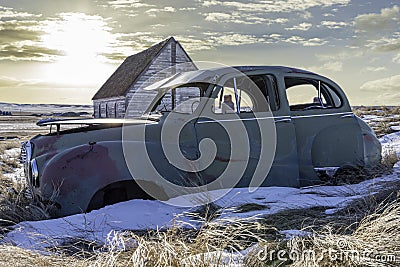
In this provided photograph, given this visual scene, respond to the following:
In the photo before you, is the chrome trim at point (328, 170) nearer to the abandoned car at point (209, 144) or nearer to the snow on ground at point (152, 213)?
the abandoned car at point (209, 144)

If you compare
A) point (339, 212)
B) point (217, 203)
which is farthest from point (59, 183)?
point (339, 212)

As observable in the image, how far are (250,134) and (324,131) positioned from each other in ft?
4.00

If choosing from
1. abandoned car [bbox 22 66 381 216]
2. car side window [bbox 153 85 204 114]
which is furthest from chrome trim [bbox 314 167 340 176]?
car side window [bbox 153 85 204 114]

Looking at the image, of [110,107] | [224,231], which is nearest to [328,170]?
[224,231]

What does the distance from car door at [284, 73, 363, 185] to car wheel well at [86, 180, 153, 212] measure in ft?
7.25

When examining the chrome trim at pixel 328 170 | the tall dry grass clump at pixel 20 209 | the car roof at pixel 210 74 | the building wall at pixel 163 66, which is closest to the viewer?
the tall dry grass clump at pixel 20 209

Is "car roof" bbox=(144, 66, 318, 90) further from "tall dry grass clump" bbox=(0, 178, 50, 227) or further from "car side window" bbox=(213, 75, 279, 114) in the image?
"tall dry grass clump" bbox=(0, 178, 50, 227)

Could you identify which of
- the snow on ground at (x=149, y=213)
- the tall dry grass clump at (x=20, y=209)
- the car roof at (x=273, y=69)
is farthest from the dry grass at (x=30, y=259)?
the car roof at (x=273, y=69)

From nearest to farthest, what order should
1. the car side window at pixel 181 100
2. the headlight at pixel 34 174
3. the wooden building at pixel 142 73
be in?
the headlight at pixel 34 174
the car side window at pixel 181 100
the wooden building at pixel 142 73

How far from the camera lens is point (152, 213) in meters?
4.77

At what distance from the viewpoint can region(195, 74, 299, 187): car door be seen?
5488 mm

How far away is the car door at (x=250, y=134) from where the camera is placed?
5.49 metres

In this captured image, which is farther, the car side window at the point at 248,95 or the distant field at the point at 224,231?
the car side window at the point at 248,95

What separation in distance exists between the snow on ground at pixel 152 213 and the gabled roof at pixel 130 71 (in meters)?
22.0
